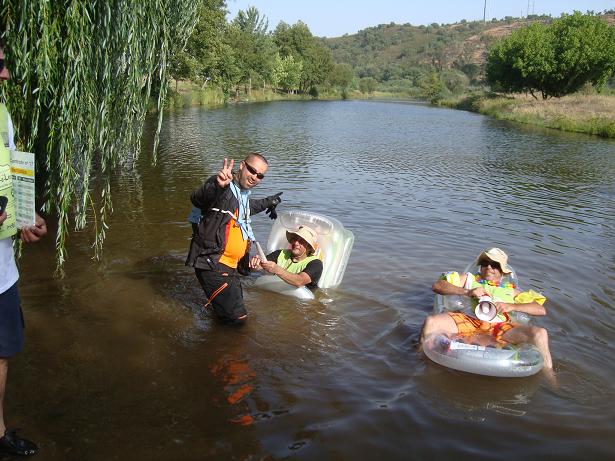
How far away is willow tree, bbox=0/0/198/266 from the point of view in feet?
15.2

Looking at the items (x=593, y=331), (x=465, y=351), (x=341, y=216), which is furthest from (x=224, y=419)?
(x=341, y=216)

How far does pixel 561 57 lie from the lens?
53.6m

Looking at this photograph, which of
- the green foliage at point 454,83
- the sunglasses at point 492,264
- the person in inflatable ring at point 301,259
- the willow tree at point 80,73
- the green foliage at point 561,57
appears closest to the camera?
the willow tree at point 80,73

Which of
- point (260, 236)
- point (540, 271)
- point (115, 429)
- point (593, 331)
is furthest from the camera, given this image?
point (260, 236)

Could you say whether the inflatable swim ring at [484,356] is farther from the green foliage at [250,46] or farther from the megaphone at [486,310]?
the green foliage at [250,46]

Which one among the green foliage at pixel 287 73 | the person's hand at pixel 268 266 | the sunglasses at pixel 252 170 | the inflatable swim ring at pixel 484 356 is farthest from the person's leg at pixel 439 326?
the green foliage at pixel 287 73

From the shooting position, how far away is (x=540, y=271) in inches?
342

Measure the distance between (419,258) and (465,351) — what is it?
4.04 meters

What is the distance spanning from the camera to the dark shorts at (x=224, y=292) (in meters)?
5.41

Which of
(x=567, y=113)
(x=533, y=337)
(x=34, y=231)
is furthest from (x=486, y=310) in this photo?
(x=567, y=113)

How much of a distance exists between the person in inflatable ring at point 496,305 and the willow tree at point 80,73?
12.3 ft

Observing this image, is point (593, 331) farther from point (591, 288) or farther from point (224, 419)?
point (224, 419)

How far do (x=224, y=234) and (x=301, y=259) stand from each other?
6.06ft

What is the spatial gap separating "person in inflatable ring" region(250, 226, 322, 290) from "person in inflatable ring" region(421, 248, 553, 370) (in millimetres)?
1515
